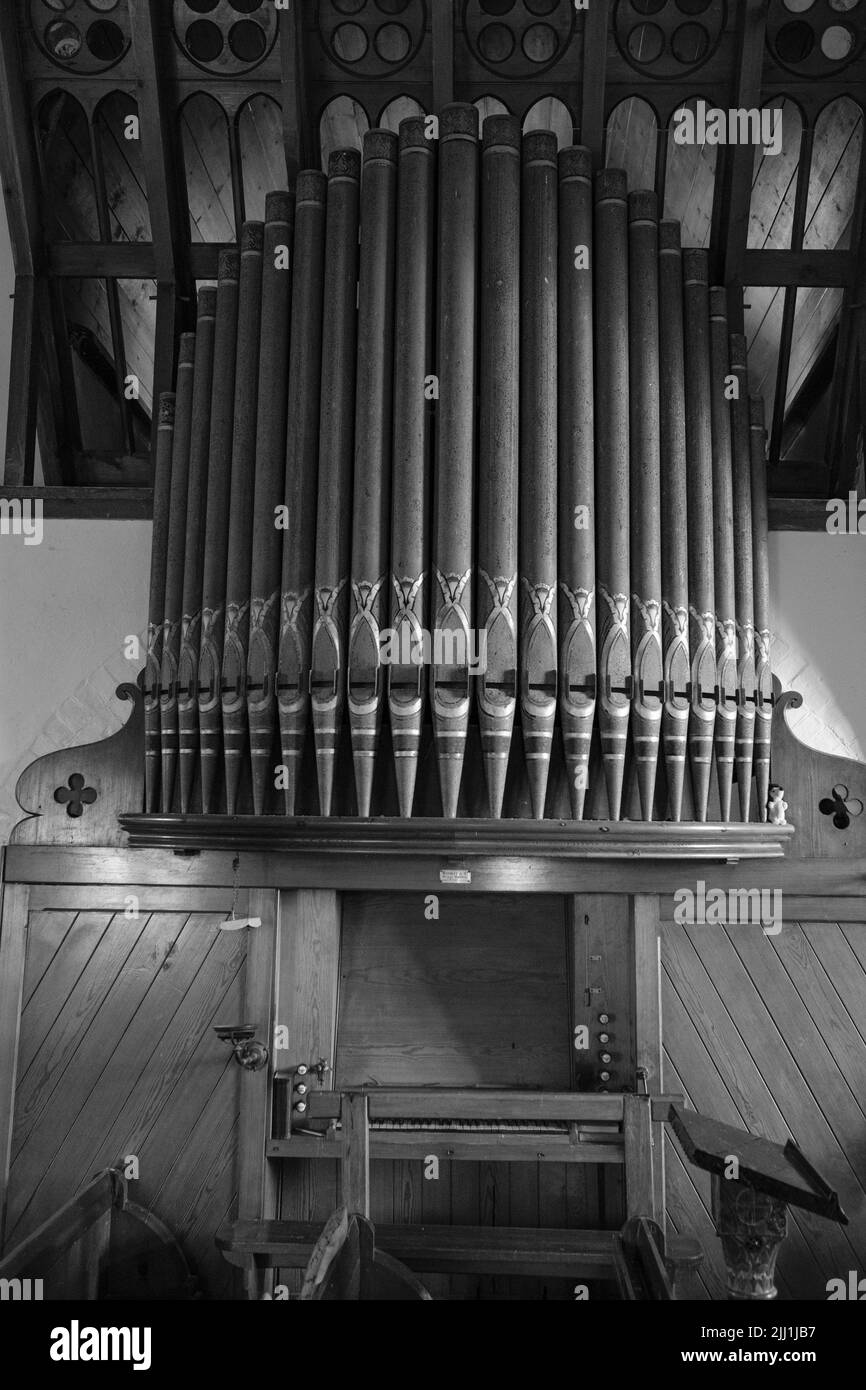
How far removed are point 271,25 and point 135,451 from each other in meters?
1.77

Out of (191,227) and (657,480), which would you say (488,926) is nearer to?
(657,480)

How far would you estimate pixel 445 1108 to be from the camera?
3.89 m

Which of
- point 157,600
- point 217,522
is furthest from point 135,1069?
point 217,522

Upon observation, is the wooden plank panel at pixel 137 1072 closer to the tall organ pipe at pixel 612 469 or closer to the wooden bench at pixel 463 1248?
the wooden bench at pixel 463 1248

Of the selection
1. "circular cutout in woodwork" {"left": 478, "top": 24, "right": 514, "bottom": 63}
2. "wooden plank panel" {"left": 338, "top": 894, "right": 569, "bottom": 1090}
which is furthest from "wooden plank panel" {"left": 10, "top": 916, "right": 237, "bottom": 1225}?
"circular cutout in woodwork" {"left": 478, "top": 24, "right": 514, "bottom": 63}

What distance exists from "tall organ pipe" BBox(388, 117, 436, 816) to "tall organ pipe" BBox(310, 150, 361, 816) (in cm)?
17

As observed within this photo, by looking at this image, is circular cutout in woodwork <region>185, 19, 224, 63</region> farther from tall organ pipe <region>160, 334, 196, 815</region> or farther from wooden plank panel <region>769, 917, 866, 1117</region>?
wooden plank panel <region>769, 917, 866, 1117</region>

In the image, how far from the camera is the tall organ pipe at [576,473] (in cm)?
394

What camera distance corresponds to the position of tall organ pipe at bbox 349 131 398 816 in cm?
394

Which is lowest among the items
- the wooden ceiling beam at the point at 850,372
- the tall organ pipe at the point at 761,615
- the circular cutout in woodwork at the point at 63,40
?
the tall organ pipe at the point at 761,615

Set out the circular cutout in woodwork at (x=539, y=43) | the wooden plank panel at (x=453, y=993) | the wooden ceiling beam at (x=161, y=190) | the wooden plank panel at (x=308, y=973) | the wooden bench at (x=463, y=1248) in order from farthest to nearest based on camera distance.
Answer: the circular cutout in woodwork at (x=539, y=43) < the wooden ceiling beam at (x=161, y=190) < the wooden plank panel at (x=453, y=993) < the wooden plank panel at (x=308, y=973) < the wooden bench at (x=463, y=1248)

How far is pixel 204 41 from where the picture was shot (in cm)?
467

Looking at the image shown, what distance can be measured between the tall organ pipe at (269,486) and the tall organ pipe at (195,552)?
0.23 meters

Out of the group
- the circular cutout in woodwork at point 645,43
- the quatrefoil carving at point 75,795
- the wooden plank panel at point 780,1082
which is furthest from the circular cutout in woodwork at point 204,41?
the wooden plank panel at point 780,1082
